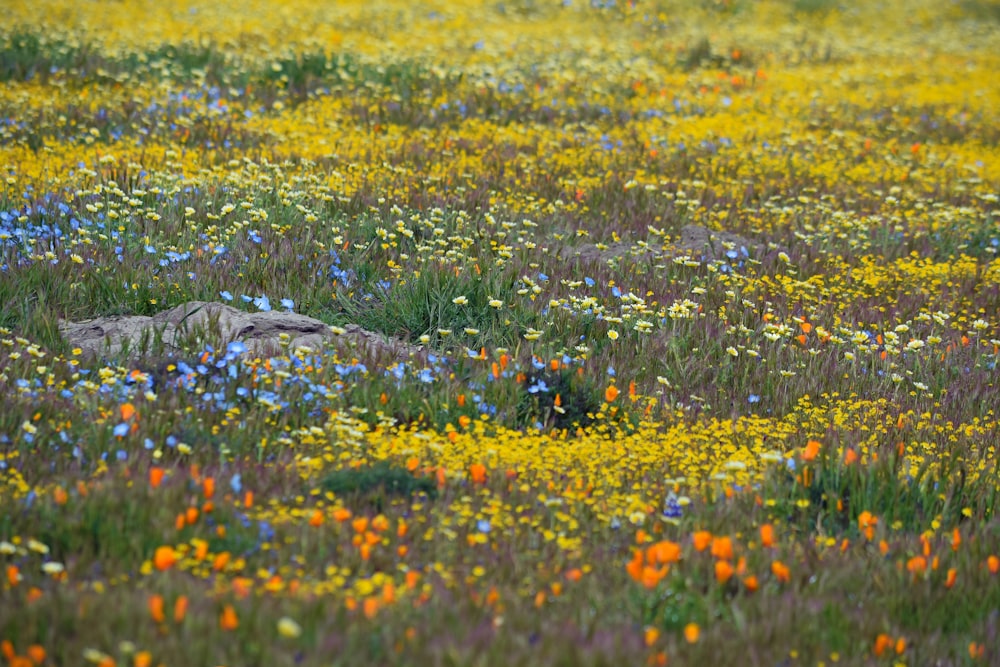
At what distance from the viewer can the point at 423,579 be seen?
12.1 ft

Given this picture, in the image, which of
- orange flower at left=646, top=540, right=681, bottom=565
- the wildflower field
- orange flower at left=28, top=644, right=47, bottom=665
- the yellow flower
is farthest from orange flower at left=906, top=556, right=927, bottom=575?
orange flower at left=28, top=644, right=47, bottom=665

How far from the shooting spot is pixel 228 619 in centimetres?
→ 317

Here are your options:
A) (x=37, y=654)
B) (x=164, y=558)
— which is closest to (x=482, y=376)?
(x=164, y=558)

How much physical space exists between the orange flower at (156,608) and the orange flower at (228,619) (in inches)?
6.8

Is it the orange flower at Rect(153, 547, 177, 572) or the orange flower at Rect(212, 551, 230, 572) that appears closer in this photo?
the orange flower at Rect(153, 547, 177, 572)

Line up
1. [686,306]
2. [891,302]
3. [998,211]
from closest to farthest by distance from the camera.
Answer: [686,306], [891,302], [998,211]

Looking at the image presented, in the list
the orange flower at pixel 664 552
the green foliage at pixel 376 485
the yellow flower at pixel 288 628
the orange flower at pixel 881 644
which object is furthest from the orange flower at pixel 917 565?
the yellow flower at pixel 288 628

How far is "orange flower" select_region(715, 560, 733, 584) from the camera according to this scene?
12.4 feet

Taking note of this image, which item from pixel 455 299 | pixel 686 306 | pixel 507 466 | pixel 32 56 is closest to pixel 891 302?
pixel 686 306

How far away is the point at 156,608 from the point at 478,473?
152 cm

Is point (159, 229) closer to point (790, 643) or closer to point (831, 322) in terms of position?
point (831, 322)

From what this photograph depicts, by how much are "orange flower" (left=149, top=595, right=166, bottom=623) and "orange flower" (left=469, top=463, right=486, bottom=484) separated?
Answer: 4.77ft

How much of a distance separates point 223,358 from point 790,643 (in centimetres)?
306

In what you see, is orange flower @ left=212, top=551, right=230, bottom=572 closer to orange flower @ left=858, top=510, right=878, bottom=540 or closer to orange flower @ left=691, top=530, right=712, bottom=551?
orange flower @ left=691, top=530, right=712, bottom=551
